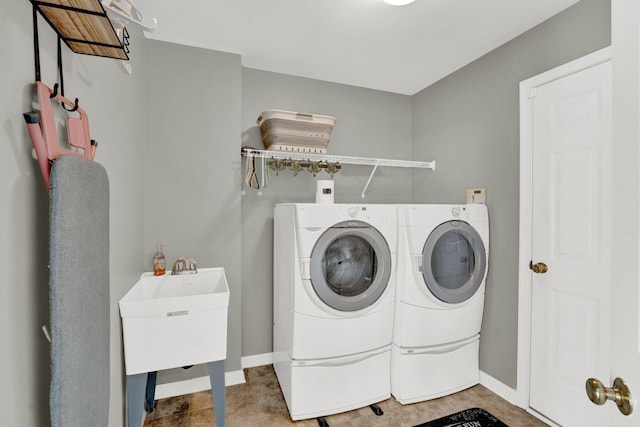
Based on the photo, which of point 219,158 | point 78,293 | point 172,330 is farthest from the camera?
point 219,158

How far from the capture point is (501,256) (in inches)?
84.2

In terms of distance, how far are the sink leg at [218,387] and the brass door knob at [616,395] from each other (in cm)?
153

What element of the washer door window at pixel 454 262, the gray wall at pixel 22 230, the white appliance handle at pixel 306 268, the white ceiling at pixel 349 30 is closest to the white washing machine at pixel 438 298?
the washer door window at pixel 454 262

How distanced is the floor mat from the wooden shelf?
2432mm

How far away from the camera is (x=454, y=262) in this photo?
214 centimetres

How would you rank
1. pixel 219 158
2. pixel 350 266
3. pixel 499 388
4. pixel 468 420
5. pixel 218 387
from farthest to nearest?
pixel 219 158 < pixel 499 388 < pixel 350 266 < pixel 468 420 < pixel 218 387

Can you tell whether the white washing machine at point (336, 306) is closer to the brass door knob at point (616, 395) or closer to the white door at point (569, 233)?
the white door at point (569, 233)

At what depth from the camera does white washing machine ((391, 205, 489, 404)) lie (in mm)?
2008

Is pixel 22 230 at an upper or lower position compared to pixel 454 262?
upper

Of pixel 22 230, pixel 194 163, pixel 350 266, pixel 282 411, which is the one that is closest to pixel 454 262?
pixel 350 266

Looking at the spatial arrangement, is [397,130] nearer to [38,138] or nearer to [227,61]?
[227,61]

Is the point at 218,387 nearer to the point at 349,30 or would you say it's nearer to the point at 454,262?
the point at 454,262

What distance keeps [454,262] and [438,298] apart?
30cm

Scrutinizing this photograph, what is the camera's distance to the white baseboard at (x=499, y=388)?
6.60ft
